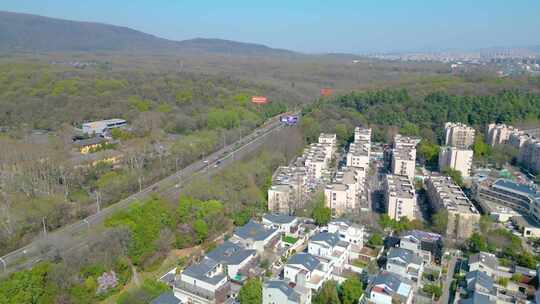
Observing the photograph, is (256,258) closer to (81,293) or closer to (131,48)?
(81,293)

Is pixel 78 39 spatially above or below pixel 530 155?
above

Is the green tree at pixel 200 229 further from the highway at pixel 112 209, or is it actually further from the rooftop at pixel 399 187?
the rooftop at pixel 399 187

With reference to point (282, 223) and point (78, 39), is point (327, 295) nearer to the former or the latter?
point (282, 223)

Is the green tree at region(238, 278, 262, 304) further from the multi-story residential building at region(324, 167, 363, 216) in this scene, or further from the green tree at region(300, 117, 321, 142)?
the green tree at region(300, 117, 321, 142)

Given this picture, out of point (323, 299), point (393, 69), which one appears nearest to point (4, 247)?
point (323, 299)

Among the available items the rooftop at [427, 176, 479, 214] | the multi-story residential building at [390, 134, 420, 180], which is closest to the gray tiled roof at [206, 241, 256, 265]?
the rooftop at [427, 176, 479, 214]

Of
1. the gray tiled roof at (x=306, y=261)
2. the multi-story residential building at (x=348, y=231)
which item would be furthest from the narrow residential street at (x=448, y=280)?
the gray tiled roof at (x=306, y=261)

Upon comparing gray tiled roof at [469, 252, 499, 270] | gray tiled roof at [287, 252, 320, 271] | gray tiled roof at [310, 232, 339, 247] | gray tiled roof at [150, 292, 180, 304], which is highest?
gray tiled roof at [310, 232, 339, 247]

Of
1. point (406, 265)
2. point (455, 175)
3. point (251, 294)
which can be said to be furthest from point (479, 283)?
point (455, 175)
